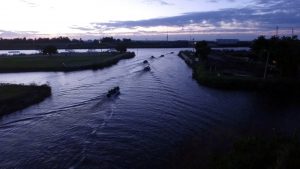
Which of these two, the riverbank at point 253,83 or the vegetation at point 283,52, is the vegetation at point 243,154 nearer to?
the riverbank at point 253,83

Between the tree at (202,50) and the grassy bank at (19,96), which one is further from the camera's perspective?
the tree at (202,50)

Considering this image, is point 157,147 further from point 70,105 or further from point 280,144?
point 70,105

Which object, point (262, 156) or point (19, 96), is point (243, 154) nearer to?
point (262, 156)

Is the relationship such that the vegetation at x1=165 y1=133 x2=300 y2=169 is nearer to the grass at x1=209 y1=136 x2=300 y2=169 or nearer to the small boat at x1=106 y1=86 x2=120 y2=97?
the grass at x1=209 y1=136 x2=300 y2=169

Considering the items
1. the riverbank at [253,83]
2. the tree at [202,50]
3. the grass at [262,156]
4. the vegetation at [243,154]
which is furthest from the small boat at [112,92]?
the tree at [202,50]

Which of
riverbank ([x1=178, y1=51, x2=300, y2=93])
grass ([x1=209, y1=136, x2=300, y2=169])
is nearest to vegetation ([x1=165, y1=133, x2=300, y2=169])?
grass ([x1=209, y1=136, x2=300, y2=169])

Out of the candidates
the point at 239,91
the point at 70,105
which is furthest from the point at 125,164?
the point at 239,91
